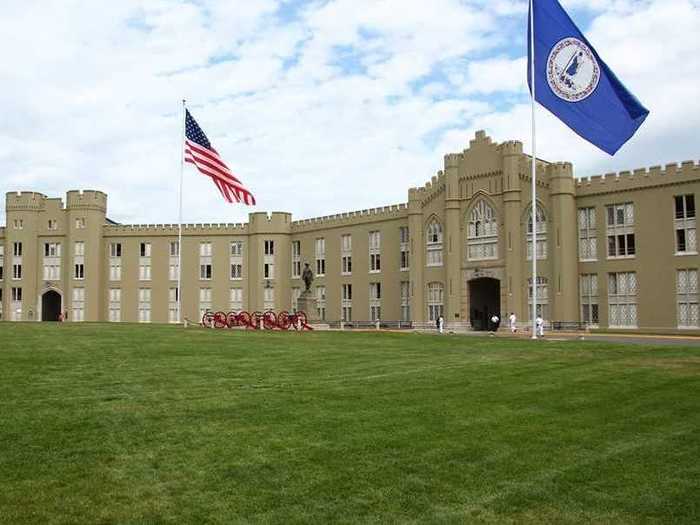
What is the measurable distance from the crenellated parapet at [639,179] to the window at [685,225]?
1303 mm

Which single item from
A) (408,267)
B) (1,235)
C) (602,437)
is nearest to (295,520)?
(602,437)

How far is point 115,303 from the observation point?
78.0 metres

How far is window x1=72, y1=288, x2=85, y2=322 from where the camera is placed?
76.5 metres

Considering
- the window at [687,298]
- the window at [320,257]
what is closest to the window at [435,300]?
the window at [320,257]

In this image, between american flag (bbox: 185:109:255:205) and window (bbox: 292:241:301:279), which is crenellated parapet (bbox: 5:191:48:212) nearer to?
window (bbox: 292:241:301:279)

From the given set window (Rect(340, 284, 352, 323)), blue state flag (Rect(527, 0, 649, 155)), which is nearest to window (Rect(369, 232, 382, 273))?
window (Rect(340, 284, 352, 323))

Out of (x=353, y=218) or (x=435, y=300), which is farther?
(x=353, y=218)

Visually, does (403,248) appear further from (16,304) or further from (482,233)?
(16,304)

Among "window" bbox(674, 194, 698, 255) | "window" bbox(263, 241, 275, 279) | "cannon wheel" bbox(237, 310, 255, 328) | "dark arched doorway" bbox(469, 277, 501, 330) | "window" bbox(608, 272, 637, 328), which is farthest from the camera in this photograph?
"window" bbox(263, 241, 275, 279)

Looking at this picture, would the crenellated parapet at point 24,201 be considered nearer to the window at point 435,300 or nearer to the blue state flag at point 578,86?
the window at point 435,300

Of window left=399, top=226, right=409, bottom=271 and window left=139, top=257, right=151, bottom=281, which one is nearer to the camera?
window left=399, top=226, right=409, bottom=271

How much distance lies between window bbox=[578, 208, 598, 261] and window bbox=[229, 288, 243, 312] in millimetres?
38236

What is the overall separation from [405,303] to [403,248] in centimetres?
515

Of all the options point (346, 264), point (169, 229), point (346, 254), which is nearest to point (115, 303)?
point (169, 229)
